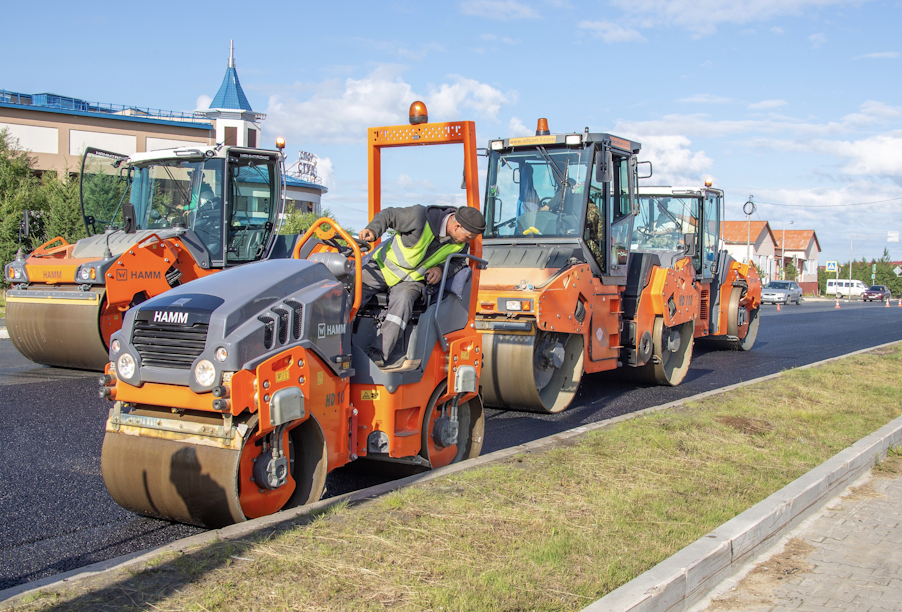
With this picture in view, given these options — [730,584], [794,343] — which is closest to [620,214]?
[730,584]

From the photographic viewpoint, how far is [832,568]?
14.1 ft

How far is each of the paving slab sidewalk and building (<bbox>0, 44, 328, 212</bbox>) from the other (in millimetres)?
38174

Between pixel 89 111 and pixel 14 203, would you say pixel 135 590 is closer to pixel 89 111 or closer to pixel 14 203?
pixel 14 203

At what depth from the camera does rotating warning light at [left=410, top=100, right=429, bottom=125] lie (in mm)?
5527

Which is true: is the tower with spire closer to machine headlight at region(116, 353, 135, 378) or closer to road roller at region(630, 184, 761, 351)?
road roller at region(630, 184, 761, 351)

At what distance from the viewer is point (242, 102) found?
52.4m

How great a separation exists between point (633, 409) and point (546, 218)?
2292mm

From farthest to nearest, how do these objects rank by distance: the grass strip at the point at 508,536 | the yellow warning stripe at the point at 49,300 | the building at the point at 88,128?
the building at the point at 88,128 < the yellow warning stripe at the point at 49,300 < the grass strip at the point at 508,536

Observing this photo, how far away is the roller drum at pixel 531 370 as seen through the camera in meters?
7.82

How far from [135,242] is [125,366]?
246 inches

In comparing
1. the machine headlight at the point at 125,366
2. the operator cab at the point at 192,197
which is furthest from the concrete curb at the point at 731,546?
the operator cab at the point at 192,197

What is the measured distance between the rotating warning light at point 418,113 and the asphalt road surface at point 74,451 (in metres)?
2.48

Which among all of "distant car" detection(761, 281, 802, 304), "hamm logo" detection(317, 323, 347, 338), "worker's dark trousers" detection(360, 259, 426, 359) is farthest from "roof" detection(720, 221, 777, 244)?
"hamm logo" detection(317, 323, 347, 338)

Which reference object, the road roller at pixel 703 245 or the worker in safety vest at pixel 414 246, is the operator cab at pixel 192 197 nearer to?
the worker in safety vest at pixel 414 246
